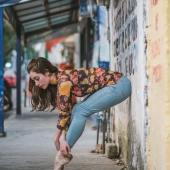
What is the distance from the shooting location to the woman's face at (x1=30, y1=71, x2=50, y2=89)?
230 inches

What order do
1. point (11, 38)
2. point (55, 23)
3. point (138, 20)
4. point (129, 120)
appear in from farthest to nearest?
1. point (11, 38)
2. point (55, 23)
3. point (129, 120)
4. point (138, 20)

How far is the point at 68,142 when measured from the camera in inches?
225

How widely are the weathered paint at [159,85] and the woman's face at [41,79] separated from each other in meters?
1.13

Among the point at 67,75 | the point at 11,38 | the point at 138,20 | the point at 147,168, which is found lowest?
the point at 147,168

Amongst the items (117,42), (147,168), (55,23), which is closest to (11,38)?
(55,23)

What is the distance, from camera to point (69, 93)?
5.71 meters

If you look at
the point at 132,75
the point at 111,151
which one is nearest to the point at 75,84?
the point at 132,75

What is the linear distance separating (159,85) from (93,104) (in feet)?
3.91

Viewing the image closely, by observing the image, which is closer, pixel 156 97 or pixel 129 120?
pixel 156 97

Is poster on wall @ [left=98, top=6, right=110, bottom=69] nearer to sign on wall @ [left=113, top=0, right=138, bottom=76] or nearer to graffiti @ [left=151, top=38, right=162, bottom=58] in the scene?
sign on wall @ [left=113, top=0, right=138, bottom=76]

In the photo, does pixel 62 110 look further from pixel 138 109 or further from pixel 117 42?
pixel 117 42

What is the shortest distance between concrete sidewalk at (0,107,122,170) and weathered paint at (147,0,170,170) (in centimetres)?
191

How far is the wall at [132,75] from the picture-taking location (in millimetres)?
5516

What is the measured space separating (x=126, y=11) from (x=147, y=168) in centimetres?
234
